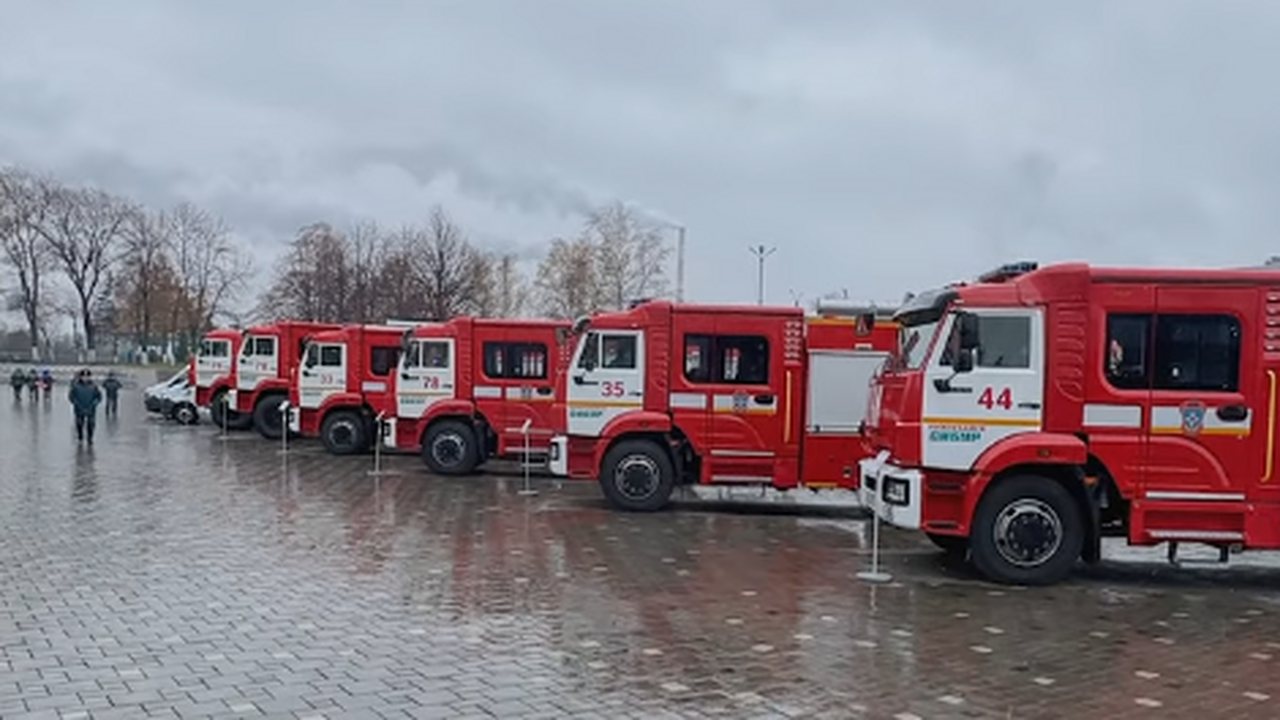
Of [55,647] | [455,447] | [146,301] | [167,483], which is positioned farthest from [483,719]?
[146,301]

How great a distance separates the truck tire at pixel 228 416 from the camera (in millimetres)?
28972

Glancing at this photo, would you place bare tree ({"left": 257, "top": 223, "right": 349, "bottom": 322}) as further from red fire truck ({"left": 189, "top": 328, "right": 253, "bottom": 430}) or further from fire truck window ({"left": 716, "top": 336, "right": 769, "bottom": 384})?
fire truck window ({"left": 716, "top": 336, "right": 769, "bottom": 384})

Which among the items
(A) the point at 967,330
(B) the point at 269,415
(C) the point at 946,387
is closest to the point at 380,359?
(B) the point at 269,415

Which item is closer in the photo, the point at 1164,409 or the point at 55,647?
the point at 55,647

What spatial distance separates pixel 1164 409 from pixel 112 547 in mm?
9853

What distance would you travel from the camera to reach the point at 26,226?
6769 centimetres

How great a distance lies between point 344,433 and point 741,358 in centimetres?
1138

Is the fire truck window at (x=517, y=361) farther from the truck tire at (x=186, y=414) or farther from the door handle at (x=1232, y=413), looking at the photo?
the truck tire at (x=186, y=414)

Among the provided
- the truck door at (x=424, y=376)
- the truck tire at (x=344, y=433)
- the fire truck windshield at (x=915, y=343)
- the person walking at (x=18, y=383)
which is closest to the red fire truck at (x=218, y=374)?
the truck tire at (x=344, y=433)

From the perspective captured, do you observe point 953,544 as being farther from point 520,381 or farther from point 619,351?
point 520,381

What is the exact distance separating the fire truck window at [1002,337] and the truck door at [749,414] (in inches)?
185

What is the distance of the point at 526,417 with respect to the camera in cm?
1980

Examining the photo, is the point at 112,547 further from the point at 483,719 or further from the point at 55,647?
the point at 483,719

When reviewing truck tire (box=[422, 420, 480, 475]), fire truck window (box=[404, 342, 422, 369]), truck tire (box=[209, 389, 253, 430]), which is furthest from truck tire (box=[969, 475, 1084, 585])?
truck tire (box=[209, 389, 253, 430])
